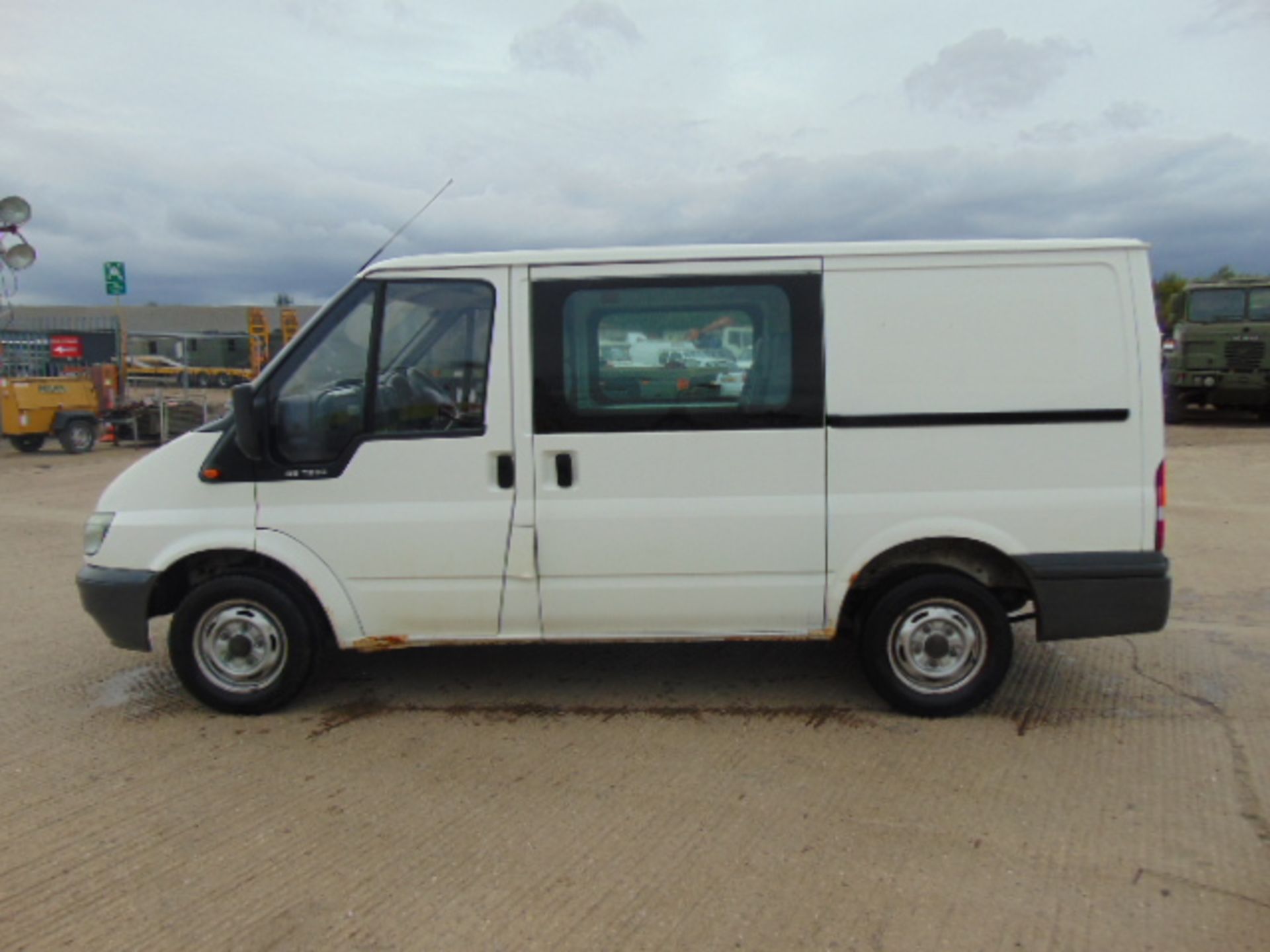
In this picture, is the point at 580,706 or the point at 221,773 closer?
the point at 221,773

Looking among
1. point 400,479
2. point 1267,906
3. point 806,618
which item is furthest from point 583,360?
point 1267,906

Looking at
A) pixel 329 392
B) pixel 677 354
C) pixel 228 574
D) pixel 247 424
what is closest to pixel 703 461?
pixel 677 354

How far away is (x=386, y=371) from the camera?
4.29 m

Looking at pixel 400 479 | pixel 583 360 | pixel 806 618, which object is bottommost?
pixel 806 618

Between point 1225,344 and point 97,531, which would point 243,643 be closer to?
point 97,531

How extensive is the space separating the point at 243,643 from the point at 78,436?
15602 millimetres

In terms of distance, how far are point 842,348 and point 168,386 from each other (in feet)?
137

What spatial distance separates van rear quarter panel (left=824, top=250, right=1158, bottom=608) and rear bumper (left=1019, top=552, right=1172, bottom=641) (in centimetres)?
6

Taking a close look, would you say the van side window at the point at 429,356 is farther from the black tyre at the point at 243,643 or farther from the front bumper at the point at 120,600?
the front bumper at the point at 120,600

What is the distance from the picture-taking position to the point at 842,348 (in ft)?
13.7

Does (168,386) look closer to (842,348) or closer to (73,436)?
(73,436)

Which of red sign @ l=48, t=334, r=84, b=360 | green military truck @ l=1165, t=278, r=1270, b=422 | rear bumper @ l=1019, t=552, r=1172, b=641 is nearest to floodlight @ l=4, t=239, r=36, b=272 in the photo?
red sign @ l=48, t=334, r=84, b=360

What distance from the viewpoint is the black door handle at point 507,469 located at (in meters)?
4.23

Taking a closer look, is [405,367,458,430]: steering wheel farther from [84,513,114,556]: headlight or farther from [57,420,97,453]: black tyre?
[57,420,97,453]: black tyre
